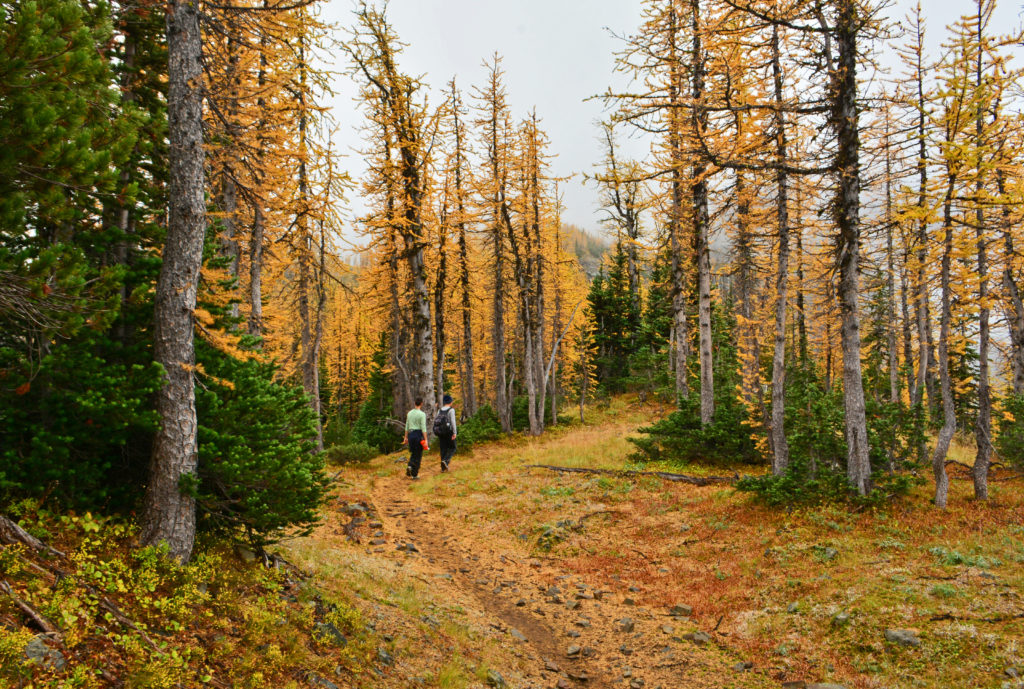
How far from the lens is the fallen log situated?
39.7 feet

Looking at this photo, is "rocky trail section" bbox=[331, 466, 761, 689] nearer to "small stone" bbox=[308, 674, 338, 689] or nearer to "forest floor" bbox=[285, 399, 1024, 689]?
"forest floor" bbox=[285, 399, 1024, 689]

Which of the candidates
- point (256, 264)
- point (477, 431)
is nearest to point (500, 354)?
point (477, 431)

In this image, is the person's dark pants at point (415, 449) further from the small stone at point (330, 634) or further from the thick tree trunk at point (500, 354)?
the small stone at point (330, 634)

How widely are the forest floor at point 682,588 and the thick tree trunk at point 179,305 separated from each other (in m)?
2.10

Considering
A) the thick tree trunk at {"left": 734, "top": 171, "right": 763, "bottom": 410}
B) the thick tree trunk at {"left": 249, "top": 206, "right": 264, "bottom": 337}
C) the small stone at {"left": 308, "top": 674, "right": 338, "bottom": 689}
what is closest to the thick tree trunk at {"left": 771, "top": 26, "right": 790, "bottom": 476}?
the thick tree trunk at {"left": 734, "top": 171, "right": 763, "bottom": 410}

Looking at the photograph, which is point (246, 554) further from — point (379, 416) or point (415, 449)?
point (379, 416)

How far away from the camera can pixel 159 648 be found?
3.40 metres

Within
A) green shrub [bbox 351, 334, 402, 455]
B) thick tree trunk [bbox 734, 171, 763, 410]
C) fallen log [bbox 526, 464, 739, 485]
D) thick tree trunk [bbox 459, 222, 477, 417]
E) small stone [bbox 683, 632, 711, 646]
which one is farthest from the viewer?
green shrub [bbox 351, 334, 402, 455]

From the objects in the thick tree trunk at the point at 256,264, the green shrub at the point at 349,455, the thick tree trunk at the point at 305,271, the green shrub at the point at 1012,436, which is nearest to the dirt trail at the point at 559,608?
the thick tree trunk at the point at 305,271

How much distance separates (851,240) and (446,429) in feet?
36.6

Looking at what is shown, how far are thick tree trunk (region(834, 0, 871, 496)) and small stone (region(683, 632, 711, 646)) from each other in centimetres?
449

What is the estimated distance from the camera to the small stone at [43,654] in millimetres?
2754

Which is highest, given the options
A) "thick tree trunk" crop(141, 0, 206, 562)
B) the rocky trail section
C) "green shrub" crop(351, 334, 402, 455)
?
"thick tree trunk" crop(141, 0, 206, 562)

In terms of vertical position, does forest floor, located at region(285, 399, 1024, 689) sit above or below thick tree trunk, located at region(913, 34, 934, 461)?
below
